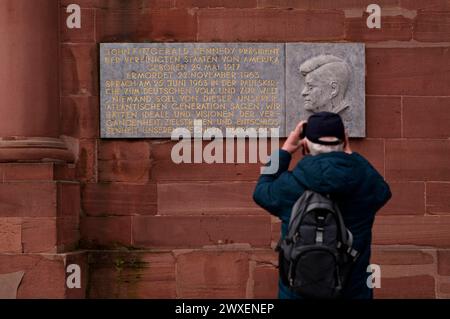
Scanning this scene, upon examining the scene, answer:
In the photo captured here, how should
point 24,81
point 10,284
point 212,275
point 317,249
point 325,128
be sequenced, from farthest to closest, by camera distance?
point 212,275 < point 24,81 < point 10,284 < point 325,128 < point 317,249

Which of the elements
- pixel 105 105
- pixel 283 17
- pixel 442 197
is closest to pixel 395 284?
pixel 442 197

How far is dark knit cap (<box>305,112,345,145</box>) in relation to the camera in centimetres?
459

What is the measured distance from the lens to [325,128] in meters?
4.59

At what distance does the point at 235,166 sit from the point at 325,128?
3.78 meters

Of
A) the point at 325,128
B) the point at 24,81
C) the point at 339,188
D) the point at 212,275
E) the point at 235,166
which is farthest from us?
the point at 235,166

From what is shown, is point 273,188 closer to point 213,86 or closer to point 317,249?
point 317,249

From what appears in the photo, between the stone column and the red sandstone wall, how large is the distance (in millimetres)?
427

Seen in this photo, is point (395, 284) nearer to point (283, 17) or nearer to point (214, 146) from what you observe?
point (214, 146)

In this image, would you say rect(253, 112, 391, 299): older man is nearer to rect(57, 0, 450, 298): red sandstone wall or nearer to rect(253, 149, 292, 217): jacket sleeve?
rect(253, 149, 292, 217): jacket sleeve

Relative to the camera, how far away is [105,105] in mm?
8344

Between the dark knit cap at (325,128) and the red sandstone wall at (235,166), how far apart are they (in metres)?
3.68

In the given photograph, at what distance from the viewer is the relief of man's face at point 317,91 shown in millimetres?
8352

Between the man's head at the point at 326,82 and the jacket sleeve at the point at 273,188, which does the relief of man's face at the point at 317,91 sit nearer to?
the man's head at the point at 326,82

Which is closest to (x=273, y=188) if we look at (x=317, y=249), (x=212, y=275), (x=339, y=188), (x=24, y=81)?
(x=339, y=188)
